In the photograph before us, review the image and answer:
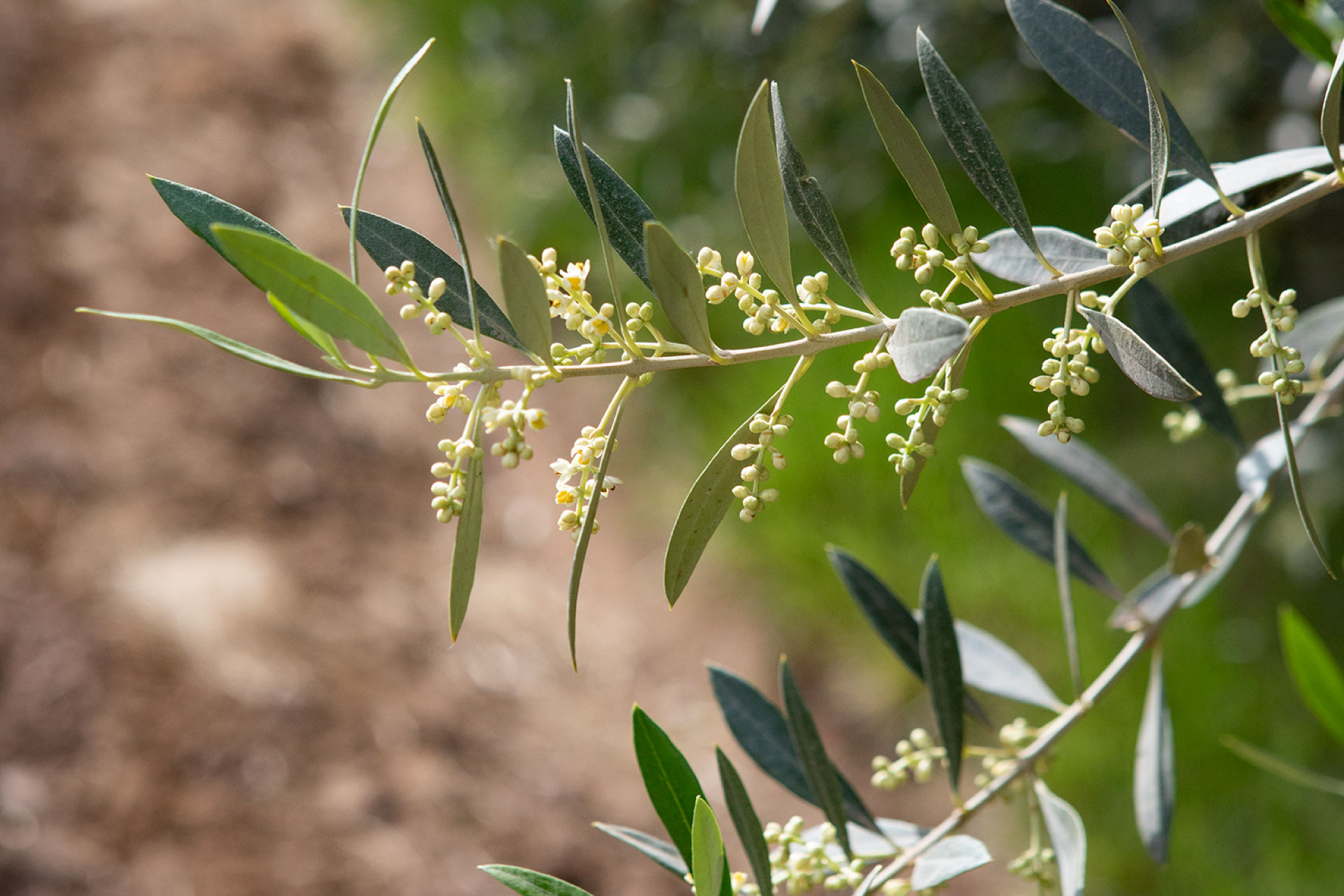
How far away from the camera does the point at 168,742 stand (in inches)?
68.7

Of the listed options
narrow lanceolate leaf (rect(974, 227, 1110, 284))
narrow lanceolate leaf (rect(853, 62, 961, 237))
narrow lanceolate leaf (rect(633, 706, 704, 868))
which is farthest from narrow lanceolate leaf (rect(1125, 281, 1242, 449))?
narrow lanceolate leaf (rect(633, 706, 704, 868))

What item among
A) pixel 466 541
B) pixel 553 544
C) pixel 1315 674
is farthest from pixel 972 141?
pixel 553 544

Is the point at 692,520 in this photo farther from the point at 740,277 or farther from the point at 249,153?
the point at 249,153

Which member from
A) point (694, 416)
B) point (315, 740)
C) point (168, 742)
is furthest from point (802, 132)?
point (168, 742)

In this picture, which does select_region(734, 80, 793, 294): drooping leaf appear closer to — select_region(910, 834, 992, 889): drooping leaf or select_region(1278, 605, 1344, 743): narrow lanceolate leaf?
select_region(910, 834, 992, 889): drooping leaf

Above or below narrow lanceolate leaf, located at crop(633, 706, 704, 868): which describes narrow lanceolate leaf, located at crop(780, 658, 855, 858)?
below

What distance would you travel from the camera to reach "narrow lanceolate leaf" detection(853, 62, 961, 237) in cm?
34

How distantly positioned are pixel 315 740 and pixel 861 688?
1.11 metres

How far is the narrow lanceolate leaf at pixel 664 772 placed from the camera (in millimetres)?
425

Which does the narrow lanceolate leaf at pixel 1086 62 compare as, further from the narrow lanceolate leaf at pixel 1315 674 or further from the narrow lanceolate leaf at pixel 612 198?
the narrow lanceolate leaf at pixel 1315 674

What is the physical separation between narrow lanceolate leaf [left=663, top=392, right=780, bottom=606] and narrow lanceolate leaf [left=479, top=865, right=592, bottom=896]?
14 centimetres

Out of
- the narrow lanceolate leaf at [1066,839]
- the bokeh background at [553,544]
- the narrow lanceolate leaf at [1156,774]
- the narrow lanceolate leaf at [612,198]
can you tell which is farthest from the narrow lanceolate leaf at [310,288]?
the bokeh background at [553,544]

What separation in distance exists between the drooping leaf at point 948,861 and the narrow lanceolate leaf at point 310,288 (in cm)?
32

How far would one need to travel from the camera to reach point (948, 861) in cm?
43
